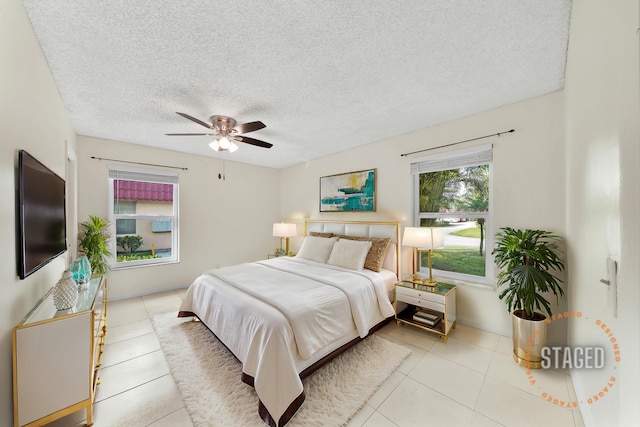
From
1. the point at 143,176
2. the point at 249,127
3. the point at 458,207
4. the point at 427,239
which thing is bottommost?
the point at 427,239

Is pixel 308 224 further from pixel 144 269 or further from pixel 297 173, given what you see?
pixel 144 269

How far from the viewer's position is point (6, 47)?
1.19 m

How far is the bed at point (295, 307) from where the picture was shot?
1.59 meters

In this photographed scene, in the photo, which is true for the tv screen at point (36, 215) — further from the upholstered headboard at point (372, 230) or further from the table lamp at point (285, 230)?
the upholstered headboard at point (372, 230)

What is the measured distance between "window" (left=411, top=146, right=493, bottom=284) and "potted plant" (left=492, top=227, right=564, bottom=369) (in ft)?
1.78

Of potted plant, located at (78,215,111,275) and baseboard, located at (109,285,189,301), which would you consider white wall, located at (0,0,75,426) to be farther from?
baseboard, located at (109,285,189,301)

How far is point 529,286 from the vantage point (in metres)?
1.97

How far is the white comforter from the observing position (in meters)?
1.59

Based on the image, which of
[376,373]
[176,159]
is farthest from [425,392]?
[176,159]

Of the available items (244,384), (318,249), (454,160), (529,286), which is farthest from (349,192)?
(244,384)

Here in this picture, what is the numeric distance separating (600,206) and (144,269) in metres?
5.12

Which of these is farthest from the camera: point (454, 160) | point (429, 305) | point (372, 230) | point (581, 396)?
point (372, 230)

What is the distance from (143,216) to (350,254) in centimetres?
348

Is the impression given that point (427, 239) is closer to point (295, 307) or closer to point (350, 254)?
point (350, 254)
